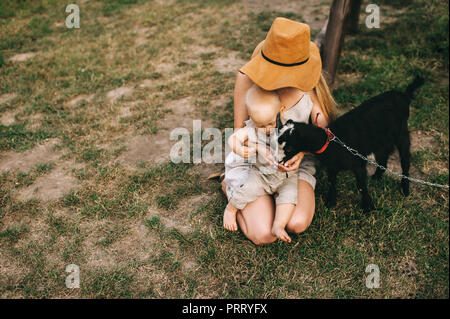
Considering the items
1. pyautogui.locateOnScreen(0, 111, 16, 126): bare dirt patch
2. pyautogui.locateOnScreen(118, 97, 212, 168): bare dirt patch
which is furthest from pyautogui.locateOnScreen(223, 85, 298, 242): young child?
pyautogui.locateOnScreen(0, 111, 16, 126): bare dirt patch

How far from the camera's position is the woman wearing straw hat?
88.1 inches

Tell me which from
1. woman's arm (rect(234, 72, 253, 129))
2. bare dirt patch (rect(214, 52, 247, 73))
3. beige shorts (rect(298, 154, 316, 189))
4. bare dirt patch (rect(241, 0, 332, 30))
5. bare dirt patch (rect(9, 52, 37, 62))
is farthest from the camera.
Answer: bare dirt patch (rect(241, 0, 332, 30))

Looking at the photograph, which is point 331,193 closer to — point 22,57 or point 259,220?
point 259,220

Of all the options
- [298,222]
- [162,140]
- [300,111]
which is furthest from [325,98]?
[162,140]

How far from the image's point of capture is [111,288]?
2391mm

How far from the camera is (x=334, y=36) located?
12.2 feet

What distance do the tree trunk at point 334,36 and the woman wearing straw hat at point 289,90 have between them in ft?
4.14

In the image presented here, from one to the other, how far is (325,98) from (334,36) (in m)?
1.42

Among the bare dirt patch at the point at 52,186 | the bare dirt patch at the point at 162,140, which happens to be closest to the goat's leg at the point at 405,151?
the bare dirt patch at the point at 162,140

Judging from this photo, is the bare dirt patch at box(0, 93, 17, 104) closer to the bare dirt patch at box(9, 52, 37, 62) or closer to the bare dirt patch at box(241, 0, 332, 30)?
the bare dirt patch at box(9, 52, 37, 62)

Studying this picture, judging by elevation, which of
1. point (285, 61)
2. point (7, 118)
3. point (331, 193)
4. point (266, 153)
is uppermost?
point (285, 61)

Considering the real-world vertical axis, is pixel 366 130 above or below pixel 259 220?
above

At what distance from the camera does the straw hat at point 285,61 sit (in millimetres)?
2195

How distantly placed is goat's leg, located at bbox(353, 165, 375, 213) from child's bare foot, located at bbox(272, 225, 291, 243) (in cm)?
76
